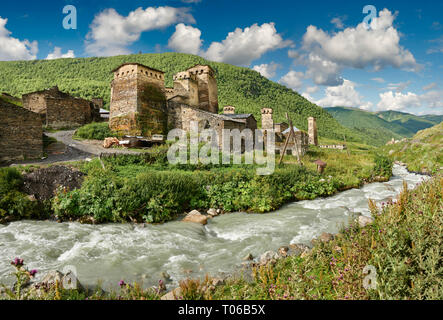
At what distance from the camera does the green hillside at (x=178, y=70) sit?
Answer: 75.7m

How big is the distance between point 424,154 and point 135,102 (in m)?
31.0

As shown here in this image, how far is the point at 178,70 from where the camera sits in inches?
3627

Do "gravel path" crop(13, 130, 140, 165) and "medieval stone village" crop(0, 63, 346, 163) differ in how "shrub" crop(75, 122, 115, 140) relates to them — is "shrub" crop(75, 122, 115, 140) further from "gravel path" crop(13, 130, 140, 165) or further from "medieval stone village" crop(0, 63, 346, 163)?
"gravel path" crop(13, 130, 140, 165)

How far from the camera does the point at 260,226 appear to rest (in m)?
9.54

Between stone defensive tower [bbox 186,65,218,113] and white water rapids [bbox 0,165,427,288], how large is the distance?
2386cm

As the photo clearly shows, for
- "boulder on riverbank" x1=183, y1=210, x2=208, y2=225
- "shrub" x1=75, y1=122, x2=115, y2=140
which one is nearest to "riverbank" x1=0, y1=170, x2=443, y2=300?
"boulder on riverbank" x1=183, y1=210, x2=208, y2=225

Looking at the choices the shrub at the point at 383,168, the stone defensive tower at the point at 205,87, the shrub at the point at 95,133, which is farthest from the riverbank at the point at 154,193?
the stone defensive tower at the point at 205,87

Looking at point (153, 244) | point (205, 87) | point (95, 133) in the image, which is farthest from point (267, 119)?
point (153, 244)

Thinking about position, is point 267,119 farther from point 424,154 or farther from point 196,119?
point 424,154

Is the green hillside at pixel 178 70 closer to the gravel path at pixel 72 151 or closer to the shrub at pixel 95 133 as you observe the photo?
the shrub at pixel 95 133
